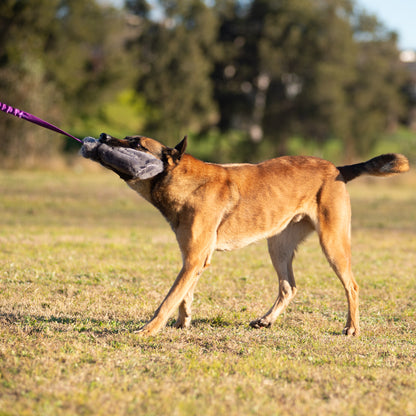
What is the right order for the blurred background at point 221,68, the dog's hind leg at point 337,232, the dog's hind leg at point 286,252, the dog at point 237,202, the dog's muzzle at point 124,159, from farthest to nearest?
1. the blurred background at point 221,68
2. the dog's hind leg at point 286,252
3. the dog's hind leg at point 337,232
4. the dog at point 237,202
5. the dog's muzzle at point 124,159

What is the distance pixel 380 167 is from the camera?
670cm

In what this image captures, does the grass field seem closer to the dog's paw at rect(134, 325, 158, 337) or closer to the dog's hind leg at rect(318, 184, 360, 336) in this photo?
the dog's paw at rect(134, 325, 158, 337)

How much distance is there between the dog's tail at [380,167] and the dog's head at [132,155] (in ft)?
6.54

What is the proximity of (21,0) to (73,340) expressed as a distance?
33.6m

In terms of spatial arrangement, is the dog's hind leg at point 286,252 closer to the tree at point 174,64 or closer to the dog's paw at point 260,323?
the dog's paw at point 260,323

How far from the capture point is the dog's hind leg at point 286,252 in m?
6.79

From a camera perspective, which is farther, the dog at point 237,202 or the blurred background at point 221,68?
the blurred background at point 221,68

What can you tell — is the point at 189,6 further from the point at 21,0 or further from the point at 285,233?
the point at 285,233

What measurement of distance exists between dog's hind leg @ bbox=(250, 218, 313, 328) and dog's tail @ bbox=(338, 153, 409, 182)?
711 mm

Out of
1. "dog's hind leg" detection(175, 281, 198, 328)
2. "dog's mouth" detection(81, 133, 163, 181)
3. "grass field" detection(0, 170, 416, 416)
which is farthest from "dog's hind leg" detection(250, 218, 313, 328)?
"dog's mouth" detection(81, 133, 163, 181)

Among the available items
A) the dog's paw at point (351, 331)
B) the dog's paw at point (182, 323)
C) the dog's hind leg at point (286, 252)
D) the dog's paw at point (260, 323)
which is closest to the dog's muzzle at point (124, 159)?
the dog's paw at point (182, 323)

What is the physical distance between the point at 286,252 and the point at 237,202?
112 cm

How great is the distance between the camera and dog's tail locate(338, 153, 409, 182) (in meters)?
6.67

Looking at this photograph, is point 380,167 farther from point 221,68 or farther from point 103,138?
point 221,68
